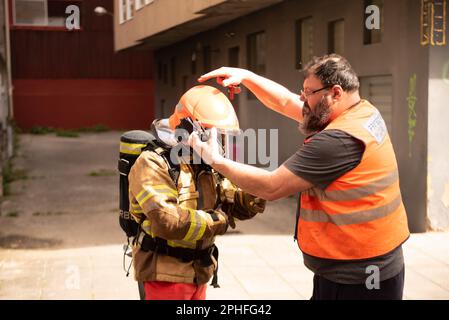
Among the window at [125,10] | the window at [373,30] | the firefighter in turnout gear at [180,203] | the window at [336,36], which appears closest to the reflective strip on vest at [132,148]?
the firefighter in turnout gear at [180,203]

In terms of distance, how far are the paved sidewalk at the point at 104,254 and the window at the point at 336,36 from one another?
9.97ft

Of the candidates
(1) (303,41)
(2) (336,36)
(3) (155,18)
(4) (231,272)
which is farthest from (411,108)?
(3) (155,18)

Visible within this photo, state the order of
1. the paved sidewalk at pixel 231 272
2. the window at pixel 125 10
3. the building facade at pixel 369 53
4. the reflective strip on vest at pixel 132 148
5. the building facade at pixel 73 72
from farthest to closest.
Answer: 1. the building facade at pixel 73 72
2. the window at pixel 125 10
3. the building facade at pixel 369 53
4. the paved sidewalk at pixel 231 272
5. the reflective strip on vest at pixel 132 148

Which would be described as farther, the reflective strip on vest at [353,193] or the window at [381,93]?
the window at [381,93]

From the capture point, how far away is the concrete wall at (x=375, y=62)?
30.9ft

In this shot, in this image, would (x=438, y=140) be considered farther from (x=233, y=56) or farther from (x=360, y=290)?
(x=233, y=56)

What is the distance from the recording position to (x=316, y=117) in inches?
136

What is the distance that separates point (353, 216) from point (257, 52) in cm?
1337

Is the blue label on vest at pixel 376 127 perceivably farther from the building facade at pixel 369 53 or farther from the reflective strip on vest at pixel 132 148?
the building facade at pixel 369 53

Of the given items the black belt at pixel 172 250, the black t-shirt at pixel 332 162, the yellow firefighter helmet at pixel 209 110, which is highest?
the yellow firefighter helmet at pixel 209 110

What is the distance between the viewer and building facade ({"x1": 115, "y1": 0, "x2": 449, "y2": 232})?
9266mm
